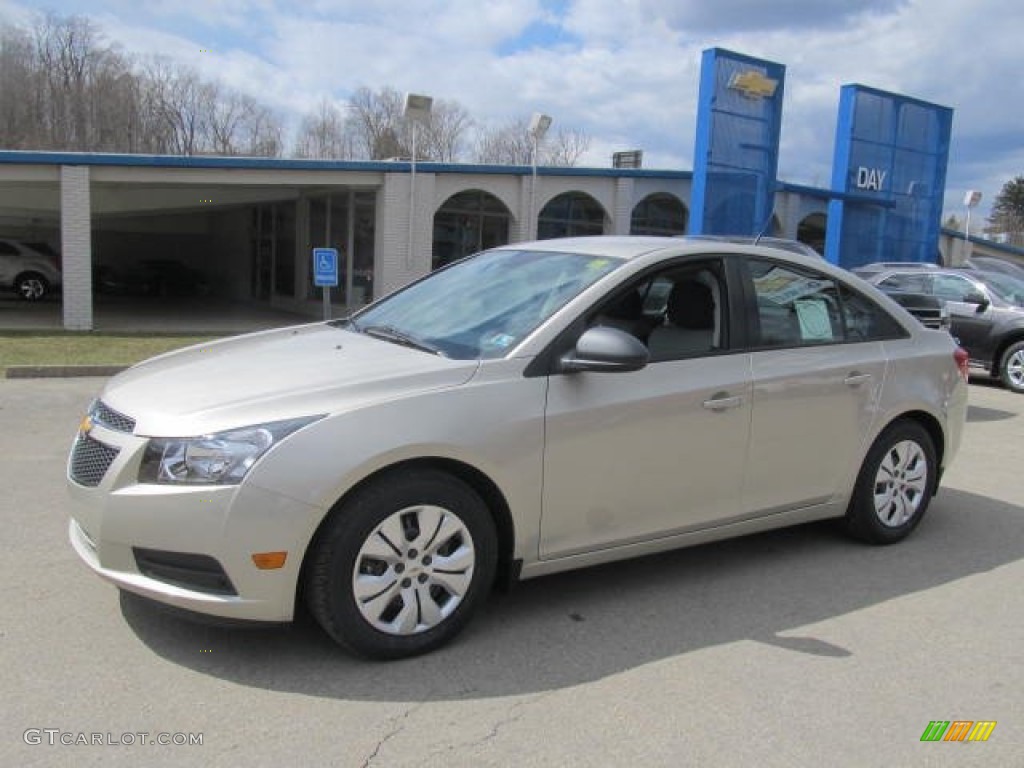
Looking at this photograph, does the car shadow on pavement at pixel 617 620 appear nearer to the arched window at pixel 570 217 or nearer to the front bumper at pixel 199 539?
the front bumper at pixel 199 539

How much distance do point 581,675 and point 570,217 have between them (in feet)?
63.8

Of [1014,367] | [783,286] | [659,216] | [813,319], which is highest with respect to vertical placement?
[659,216]

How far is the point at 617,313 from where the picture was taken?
4082 millimetres

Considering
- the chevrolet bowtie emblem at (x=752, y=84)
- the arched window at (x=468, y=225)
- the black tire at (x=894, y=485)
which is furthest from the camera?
the arched window at (x=468, y=225)

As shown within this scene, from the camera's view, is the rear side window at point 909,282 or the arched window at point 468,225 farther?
the arched window at point 468,225

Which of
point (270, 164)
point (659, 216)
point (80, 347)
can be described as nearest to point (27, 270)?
point (270, 164)

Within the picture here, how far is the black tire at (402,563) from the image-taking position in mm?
3176

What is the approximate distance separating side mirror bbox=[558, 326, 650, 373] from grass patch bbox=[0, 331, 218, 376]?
9.49 metres

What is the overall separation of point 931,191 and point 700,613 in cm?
2387

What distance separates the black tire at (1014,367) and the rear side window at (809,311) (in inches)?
339

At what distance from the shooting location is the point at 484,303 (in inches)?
164

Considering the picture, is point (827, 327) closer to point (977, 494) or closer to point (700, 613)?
point (700, 613)

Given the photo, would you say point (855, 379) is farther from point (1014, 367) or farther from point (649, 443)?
point (1014, 367)

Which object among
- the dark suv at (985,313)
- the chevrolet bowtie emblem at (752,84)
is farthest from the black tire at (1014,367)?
the chevrolet bowtie emblem at (752,84)
